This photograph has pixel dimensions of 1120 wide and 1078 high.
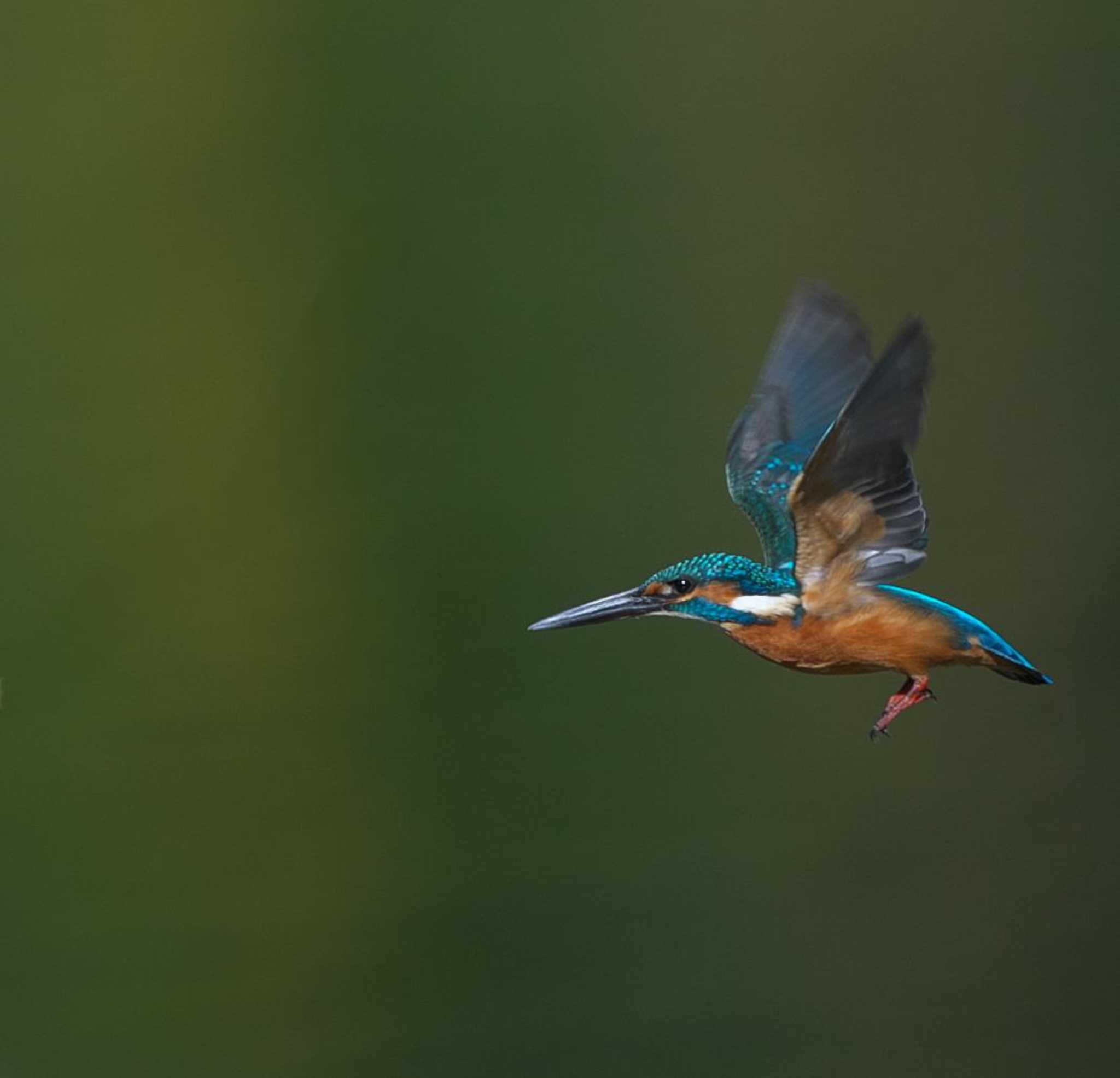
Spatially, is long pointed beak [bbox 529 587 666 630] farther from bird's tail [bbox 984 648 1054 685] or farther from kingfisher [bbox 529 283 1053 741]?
bird's tail [bbox 984 648 1054 685]

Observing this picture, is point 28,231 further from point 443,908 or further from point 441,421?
point 443,908

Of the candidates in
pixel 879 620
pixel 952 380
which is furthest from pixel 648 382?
pixel 879 620

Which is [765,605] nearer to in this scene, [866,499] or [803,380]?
[866,499]

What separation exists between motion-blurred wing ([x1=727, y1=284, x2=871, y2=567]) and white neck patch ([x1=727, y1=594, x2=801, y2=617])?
19 centimetres

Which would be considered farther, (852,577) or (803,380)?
(803,380)

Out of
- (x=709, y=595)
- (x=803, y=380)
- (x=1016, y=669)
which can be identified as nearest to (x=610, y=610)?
(x=709, y=595)

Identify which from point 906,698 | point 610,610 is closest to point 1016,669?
point 906,698

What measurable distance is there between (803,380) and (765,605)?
0.26 metres

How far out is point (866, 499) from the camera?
0.61 meters

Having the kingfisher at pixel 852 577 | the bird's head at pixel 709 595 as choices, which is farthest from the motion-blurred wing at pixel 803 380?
the bird's head at pixel 709 595

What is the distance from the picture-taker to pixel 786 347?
80 cm

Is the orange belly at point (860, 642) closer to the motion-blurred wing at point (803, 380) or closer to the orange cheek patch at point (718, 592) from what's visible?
the orange cheek patch at point (718, 592)

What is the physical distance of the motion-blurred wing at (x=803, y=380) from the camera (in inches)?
31.0

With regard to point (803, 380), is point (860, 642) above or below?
below
